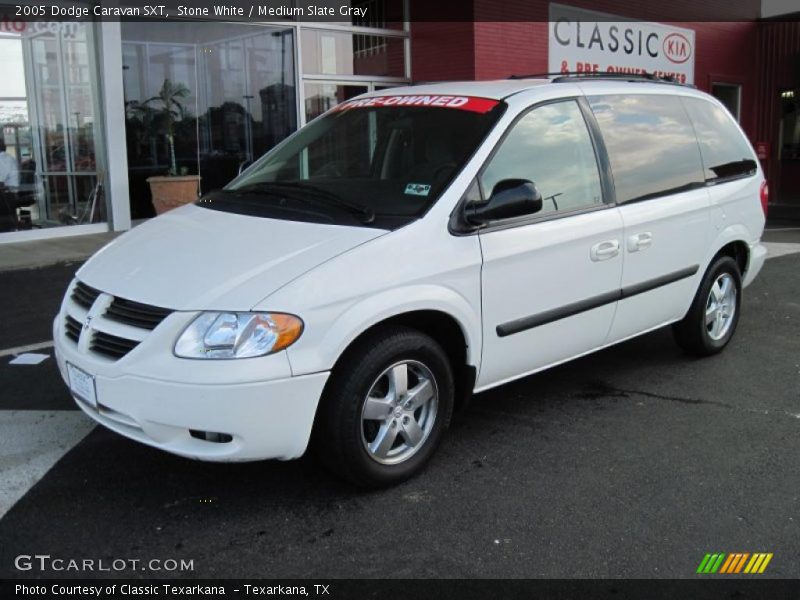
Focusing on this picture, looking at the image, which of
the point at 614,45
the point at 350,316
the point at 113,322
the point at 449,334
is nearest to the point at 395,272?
the point at 350,316

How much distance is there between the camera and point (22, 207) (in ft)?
36.2

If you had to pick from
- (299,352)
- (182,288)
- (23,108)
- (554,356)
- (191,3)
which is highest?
(191,3)

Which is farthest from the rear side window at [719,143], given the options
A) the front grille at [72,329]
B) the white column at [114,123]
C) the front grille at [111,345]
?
the white column at [114,123]

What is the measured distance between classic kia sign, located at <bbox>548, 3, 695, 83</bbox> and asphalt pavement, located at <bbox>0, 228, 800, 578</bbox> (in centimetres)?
1106

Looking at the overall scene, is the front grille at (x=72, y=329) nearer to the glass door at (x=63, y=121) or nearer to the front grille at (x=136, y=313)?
the front grille at (x=136, y=313)

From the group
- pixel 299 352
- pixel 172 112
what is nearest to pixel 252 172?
pixel 299 352

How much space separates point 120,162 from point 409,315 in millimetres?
9285

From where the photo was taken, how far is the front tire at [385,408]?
3.21m

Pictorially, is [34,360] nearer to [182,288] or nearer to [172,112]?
[182,288]

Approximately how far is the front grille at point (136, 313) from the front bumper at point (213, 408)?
0.48 feet

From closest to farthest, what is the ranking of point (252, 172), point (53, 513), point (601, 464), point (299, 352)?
point (299, 352), point (53, 513), point (601, 464), point (252, 172)

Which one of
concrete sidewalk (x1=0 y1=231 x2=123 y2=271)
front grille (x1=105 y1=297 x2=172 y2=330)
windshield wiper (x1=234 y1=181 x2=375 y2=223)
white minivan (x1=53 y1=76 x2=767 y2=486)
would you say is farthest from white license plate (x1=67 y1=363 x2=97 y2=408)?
concrete sidewalk (x1=0 y1=231 x2=123 y2=271)

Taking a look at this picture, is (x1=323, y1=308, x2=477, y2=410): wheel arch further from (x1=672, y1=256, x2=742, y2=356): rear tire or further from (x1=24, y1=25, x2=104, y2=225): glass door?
(x1=24, y1=25, x2=104, y2=225): glass door

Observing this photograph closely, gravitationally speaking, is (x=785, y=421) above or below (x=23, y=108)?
below
